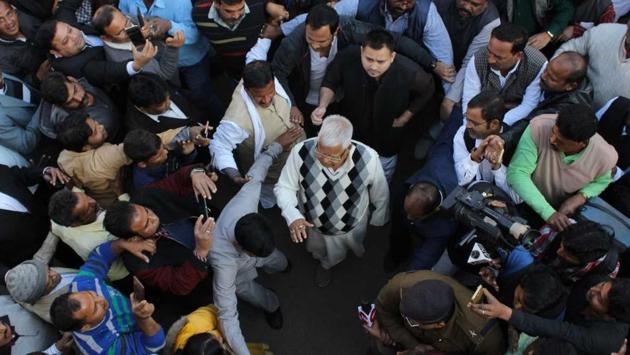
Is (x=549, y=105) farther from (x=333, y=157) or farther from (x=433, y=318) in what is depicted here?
(x=433, y=318)

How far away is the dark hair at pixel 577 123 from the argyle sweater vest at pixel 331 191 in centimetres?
119

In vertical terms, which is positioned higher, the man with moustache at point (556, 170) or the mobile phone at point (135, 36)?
the mobile phone at point (135, 36)

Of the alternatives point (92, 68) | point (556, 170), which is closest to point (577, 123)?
point (556, 170)

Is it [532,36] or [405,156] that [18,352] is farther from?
[532,36]

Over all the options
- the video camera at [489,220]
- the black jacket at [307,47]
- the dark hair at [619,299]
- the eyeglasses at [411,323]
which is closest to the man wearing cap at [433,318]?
the eyeglasses at [411,323]

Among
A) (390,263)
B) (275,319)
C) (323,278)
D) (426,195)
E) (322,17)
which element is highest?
(322,17)

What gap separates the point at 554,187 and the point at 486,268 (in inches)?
32.2

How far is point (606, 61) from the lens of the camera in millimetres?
3783

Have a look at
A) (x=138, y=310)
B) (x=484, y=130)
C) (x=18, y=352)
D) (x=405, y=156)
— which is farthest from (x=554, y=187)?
(x=18, y=352)

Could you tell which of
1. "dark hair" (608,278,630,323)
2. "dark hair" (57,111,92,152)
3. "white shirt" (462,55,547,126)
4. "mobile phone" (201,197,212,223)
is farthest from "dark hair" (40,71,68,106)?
"dark hair" (608,278,630,323)

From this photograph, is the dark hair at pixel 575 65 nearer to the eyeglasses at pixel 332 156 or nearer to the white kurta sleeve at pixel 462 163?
the white kurta sleeve at pixel 462 163

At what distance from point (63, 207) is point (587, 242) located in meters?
3.00

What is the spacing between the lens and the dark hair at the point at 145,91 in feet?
→ 11.8

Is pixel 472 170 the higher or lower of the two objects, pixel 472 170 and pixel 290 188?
the higher
